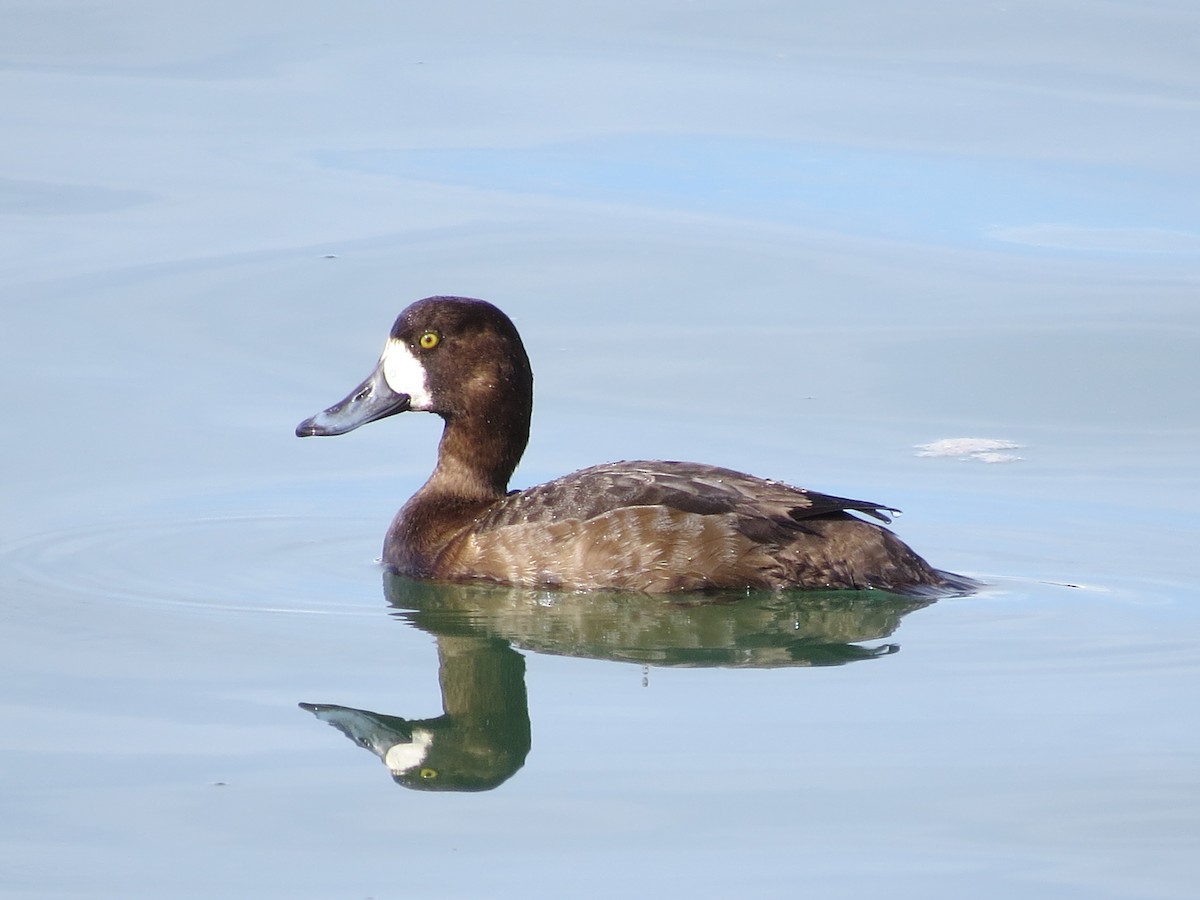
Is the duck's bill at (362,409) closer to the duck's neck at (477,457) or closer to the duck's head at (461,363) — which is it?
the duck's head at (461,363)

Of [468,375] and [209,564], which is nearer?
[209,564]

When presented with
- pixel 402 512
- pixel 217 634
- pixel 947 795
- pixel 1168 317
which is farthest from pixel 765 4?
pixel 947 795

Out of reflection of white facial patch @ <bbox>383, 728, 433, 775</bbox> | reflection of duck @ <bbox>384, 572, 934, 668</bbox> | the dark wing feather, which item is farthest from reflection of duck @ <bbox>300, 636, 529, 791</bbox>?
the dark wing feather

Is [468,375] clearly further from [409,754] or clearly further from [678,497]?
[409,754]

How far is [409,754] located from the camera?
5.61 meters

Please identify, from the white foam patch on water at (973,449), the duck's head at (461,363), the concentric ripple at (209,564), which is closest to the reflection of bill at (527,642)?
the concentric ripple at (209,564)

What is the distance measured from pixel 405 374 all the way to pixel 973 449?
264 centimetres

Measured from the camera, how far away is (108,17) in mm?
16000

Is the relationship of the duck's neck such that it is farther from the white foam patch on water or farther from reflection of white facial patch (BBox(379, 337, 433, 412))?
the white foam patch on water

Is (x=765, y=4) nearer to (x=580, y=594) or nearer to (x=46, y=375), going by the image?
(x=46, y=375)

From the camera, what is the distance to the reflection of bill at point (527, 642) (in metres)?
5.67

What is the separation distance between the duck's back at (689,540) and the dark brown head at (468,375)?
61cm

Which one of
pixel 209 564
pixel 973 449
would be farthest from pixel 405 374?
pixel 973 449

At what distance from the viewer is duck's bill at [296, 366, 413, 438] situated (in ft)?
26.8
